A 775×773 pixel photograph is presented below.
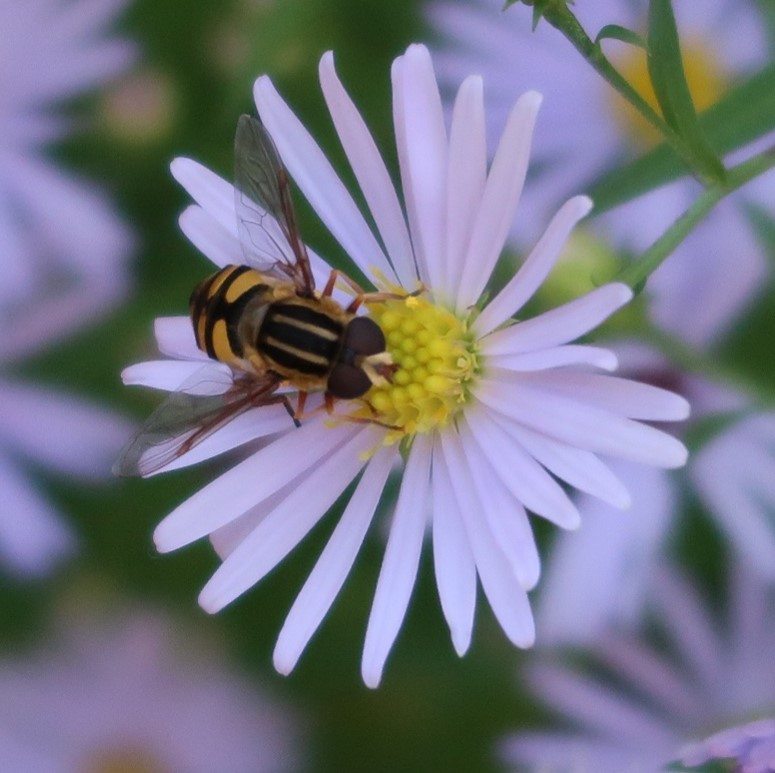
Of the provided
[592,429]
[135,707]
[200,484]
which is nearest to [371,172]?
[592,429]

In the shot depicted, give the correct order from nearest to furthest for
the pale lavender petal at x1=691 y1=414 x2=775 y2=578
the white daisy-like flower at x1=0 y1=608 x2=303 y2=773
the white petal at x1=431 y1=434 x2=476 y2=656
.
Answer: the white petal at x1=431 y1=434 x2=476 y2=656 → the pale lavender petal at x1=691 y1=414 x2=775 y2=578 → the white daisy-like flower at x1=0 y1=608 x2=303 y2=773

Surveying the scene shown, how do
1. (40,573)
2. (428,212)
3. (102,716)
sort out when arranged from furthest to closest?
(102,716) < (40,573) < (428,212)

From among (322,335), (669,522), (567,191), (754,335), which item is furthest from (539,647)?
(322,335)

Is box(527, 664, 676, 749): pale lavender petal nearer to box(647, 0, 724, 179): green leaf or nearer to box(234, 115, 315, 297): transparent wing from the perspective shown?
box(234, 115, 315, 297): transparent wing

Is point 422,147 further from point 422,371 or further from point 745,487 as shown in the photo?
point 745,487

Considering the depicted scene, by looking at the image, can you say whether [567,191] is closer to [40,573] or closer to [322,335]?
[322,335]

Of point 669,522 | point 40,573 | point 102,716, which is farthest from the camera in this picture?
point 102,716

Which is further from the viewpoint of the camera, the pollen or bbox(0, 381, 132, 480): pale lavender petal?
bbox(0, 381, 132, 480): pale lavender petal

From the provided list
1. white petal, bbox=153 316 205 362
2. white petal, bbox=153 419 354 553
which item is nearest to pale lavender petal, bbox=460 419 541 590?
white petal, bbox=153 419 354 553
